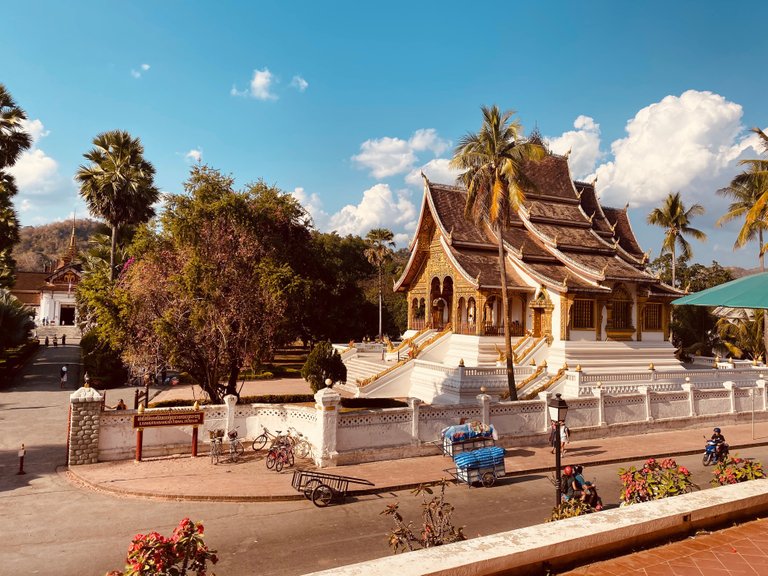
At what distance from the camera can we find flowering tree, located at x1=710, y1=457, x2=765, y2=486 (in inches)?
336

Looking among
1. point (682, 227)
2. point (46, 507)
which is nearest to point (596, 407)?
point (46, 507)

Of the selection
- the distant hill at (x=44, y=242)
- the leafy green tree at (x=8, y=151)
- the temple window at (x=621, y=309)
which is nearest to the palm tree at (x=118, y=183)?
the leafy green tree at (x=8, y=151)

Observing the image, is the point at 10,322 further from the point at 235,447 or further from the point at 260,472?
the point at 260,472

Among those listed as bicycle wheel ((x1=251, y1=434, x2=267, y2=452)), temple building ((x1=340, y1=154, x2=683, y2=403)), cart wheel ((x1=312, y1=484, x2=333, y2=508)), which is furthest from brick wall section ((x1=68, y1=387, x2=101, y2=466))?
temple building ((x1=340, y1=154, x2=683, y2=403))

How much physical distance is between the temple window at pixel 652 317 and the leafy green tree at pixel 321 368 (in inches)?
720

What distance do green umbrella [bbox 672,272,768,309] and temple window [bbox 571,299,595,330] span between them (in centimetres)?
1900

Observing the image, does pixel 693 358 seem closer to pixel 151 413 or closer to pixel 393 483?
pixel 393 483

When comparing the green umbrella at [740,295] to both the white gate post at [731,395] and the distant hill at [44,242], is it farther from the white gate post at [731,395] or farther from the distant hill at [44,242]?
the distant hill at [44,242]

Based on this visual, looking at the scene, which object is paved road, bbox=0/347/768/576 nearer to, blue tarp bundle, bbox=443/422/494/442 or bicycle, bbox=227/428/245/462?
blue tarp bundle, bbox=443/422/494/442

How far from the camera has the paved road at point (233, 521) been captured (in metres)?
8.66

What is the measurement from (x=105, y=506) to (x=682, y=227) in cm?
4763

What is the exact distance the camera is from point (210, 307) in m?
16.4

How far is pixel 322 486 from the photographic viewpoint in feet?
38.1

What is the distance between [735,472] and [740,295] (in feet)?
9.79
